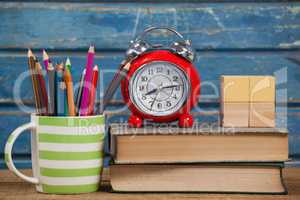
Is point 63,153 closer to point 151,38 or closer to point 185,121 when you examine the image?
point 185,121

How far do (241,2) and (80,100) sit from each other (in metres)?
0.46

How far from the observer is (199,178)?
0.74 metres

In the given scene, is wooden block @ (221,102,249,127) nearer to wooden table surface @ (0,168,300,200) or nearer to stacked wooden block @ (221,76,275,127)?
stacked wooden block @ (221,76,275,127)

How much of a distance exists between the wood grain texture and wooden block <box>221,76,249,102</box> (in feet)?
0.98

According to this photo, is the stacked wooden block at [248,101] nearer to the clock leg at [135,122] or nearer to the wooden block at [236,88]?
the wooden block at [236,88]

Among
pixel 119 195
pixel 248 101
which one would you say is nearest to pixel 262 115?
pixel 248 101

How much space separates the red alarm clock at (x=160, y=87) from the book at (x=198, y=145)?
50 mm

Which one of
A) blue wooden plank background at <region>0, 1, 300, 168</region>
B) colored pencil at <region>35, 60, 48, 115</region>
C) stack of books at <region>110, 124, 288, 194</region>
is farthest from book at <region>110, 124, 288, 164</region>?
blue wooden plank background at <region>0, 1, 300, 168</region>

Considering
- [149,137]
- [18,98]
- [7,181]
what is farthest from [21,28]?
[149,137]

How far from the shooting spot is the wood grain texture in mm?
1064

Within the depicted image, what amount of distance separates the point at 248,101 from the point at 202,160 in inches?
4.8

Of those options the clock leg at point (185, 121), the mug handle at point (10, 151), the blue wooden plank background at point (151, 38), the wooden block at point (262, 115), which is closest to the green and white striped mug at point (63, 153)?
the mug handle at point (10, 151)

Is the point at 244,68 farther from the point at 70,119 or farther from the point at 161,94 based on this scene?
the point at 70,119

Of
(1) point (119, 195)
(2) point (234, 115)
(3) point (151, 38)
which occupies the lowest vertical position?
(1) point (119, 195)
